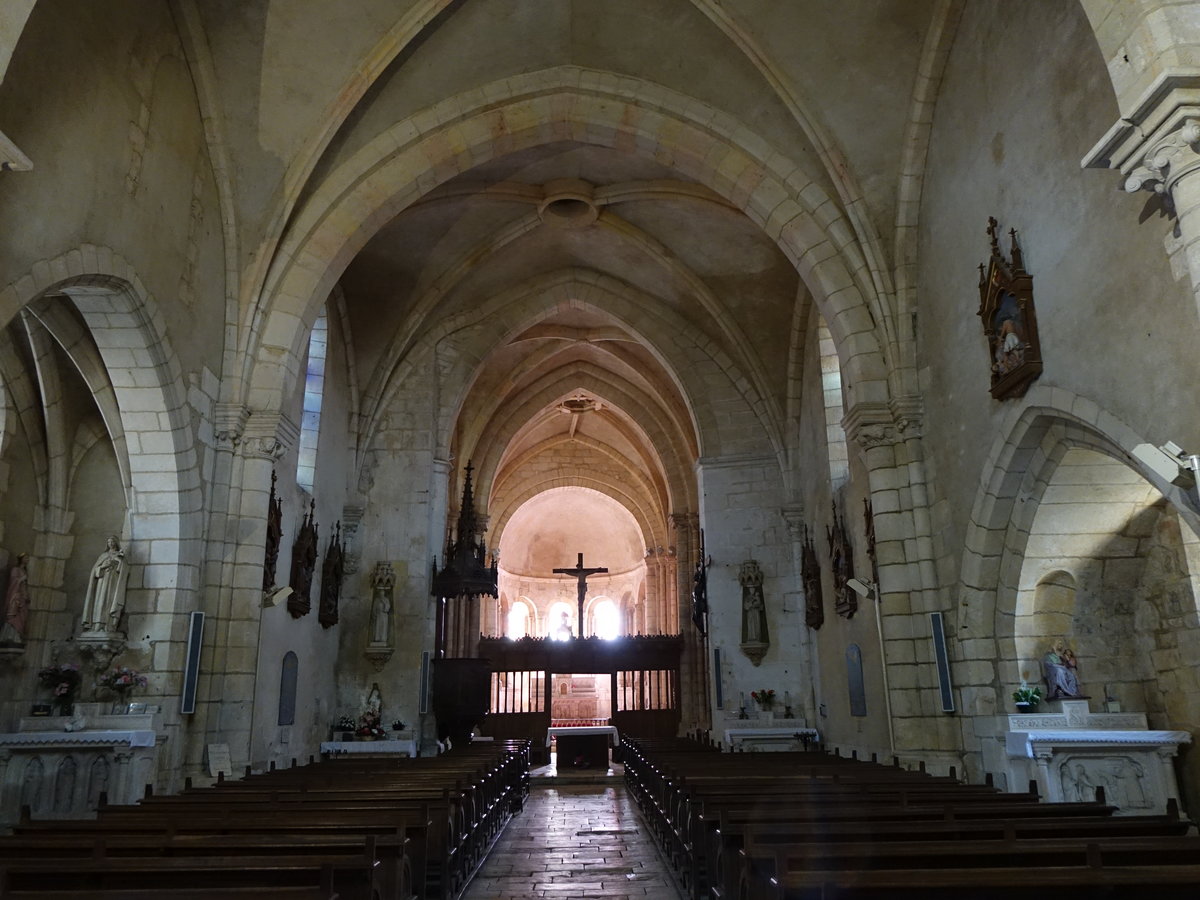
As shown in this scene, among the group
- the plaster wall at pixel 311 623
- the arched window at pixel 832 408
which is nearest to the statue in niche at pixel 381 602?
the plaster wall at pixel 311 623

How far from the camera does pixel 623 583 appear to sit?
34781 mm

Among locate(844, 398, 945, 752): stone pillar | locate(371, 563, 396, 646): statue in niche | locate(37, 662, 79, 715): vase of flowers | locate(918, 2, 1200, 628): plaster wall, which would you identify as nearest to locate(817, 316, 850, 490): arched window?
locate(844, 398, 945, 752): stone pillar

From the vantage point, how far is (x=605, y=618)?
3572 cm

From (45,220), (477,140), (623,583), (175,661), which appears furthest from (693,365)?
(623,583)

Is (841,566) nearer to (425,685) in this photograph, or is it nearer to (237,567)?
(425,685)

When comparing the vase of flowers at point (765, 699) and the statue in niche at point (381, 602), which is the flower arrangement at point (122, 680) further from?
the vase of flowers at point (765, 699)

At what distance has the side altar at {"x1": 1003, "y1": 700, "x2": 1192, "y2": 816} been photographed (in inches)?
303

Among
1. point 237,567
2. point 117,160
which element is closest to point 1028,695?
point 237,567

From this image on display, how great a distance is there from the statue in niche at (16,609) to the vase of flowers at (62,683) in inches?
19.6

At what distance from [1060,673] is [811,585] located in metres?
6.92

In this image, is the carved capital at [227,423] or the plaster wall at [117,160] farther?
the carved capital at [227,423]

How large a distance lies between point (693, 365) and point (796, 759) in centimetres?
878

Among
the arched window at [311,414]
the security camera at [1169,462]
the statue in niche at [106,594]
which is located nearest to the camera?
the security camera at [1169,462]

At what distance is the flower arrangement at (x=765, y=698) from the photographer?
16.0 m
